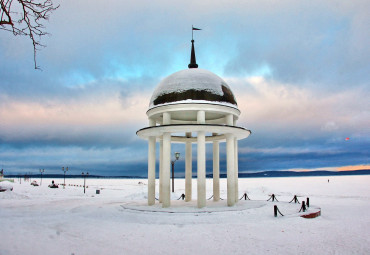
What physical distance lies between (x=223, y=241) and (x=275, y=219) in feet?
22.5

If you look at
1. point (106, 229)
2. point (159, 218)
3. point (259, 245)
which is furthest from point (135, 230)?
point (259, 245)

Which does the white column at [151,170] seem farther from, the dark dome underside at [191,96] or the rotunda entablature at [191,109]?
the dark dome underside at [191,96]

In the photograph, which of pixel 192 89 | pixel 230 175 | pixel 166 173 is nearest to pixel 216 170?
pixel 230 175

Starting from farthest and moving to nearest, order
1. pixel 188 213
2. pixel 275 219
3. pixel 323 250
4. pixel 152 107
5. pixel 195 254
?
pixel 152 107 → pixel 188 213 → pixel 275 219 → pixel 323 250 → pixel 195 254

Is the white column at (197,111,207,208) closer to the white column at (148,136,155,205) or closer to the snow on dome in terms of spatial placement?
the snow on dome

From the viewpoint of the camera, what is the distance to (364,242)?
44.9 feet

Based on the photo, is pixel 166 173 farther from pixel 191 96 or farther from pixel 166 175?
pixel 191 96

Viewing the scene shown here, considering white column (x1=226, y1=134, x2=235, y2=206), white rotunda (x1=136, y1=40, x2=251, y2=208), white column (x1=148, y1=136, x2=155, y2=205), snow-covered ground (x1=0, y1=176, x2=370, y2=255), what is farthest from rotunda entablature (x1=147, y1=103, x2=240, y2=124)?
snow-covered ground (x1=0, y1=176, x2=370, y2=255)

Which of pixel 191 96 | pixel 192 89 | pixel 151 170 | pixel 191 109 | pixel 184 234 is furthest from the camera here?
pixel 151 170

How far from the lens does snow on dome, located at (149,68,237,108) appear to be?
79.3 ft

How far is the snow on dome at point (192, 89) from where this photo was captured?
24.2 m

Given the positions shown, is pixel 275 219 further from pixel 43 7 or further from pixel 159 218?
pixel 43 7

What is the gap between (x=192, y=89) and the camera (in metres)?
24.2

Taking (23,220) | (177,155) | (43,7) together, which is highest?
(43,7)
